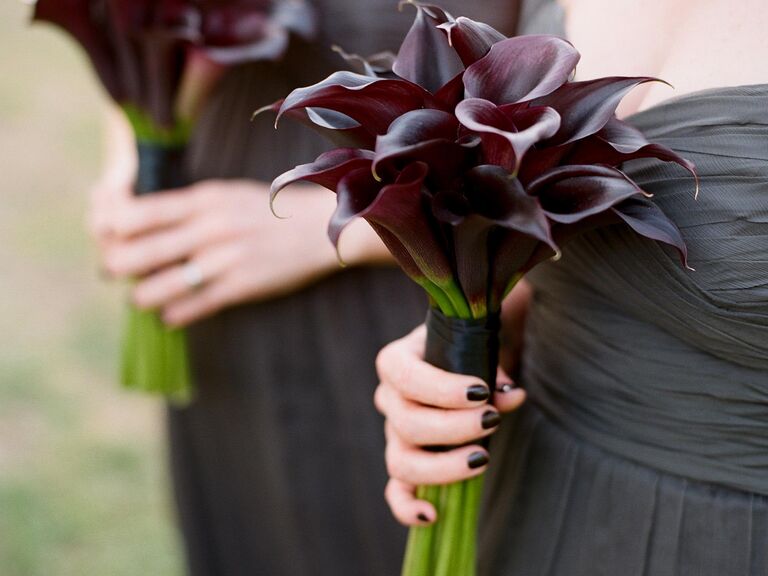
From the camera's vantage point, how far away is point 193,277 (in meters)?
1.77

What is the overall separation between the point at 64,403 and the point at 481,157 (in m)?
2.95

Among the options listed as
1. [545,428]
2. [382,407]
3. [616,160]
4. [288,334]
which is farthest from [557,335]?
[288,334]

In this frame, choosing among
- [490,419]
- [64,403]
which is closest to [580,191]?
[490,419]

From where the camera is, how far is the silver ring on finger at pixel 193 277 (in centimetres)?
177

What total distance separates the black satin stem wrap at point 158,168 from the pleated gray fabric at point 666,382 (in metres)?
0.91

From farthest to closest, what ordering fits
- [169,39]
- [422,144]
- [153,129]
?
[153,129], [169,39], [422,144]

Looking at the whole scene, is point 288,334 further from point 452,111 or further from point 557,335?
point 452,111

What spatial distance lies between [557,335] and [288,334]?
786 millimetres

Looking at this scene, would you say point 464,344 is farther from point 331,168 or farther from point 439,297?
point 331,168

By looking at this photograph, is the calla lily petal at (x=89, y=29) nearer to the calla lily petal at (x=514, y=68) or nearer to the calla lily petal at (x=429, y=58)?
the calla lily petal at (x=429, y=58)

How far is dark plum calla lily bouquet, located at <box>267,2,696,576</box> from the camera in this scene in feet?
2.56

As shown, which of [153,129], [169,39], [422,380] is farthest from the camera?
[153,129]

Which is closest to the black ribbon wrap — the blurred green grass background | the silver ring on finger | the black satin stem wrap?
the silver ring on finger

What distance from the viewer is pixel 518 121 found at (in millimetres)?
809
